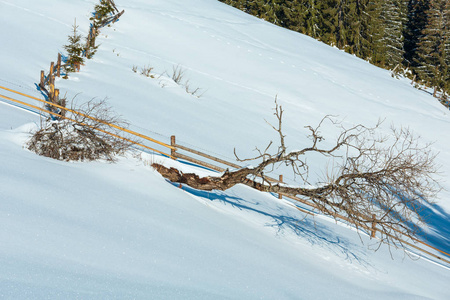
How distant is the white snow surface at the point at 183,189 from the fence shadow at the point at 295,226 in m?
0.05

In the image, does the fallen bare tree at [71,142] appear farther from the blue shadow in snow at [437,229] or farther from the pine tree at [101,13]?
the pine tree at [101,13]

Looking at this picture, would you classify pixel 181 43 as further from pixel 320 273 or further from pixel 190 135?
pixel 320 273

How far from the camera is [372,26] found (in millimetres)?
49656

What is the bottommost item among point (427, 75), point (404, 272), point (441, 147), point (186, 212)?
point (404, 272)

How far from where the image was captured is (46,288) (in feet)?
12.7

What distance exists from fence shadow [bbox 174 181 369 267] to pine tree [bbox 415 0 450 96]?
4017 centimetres

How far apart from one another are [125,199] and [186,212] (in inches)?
46.8

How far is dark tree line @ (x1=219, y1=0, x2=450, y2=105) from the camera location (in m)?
45.2

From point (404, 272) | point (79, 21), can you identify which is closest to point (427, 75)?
point (79, 21)

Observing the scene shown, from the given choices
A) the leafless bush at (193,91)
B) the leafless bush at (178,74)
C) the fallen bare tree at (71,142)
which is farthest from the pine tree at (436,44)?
the fallen bare tree at (71,142)

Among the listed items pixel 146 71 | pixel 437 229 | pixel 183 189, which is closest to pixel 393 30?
pixel 146 71

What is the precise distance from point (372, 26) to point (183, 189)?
151 feet

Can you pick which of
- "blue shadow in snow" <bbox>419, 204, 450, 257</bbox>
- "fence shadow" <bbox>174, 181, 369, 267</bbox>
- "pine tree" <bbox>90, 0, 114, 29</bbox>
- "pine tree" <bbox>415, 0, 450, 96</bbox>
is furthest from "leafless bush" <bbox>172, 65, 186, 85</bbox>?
"pine tree" <bbox>415, 0, 450, 96</bbox>

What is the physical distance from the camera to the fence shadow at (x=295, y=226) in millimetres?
9977
